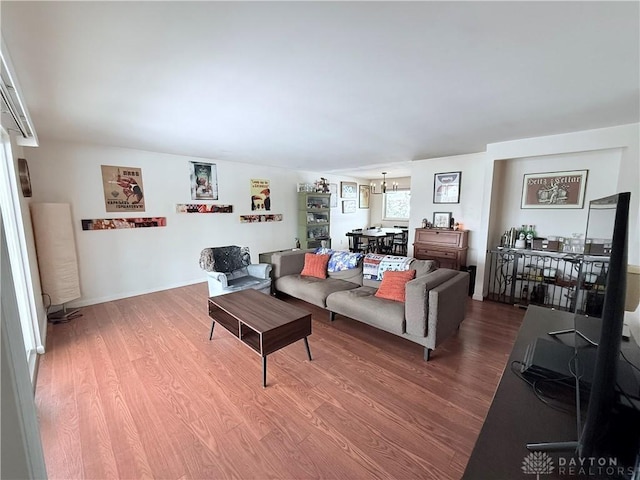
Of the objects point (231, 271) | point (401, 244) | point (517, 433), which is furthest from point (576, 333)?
point (401, 244)

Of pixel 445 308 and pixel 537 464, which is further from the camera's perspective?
pixel 445 308

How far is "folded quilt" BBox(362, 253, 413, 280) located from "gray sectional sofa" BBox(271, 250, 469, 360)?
0.07 metres

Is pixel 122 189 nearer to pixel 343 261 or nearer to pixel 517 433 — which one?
pixel 343 261

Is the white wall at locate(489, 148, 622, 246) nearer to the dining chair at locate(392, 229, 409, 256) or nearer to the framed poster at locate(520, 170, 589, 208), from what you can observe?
the framed poster at locate(520, 170, 589, 208)

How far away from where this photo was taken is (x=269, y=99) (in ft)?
7.02

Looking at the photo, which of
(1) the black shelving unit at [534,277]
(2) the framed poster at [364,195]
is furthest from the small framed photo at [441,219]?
(2) the framed poster at [364,195]

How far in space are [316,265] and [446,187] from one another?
271cm

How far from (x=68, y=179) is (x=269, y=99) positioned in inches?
128

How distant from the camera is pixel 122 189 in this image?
12.9 ft

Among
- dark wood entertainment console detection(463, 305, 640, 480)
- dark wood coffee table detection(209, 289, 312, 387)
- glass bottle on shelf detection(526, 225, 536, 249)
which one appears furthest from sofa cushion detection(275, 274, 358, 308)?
glass bottle on shelf detection(526, 225, 536, 249)

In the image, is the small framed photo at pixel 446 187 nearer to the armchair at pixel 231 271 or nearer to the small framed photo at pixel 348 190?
the armchair at pixel 231 271

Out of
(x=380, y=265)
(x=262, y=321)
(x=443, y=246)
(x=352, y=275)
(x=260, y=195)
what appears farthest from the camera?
(x=260, y=195)

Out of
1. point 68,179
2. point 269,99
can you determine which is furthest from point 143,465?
point 68,179

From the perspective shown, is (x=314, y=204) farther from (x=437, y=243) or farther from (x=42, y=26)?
(x=42, y=26)
